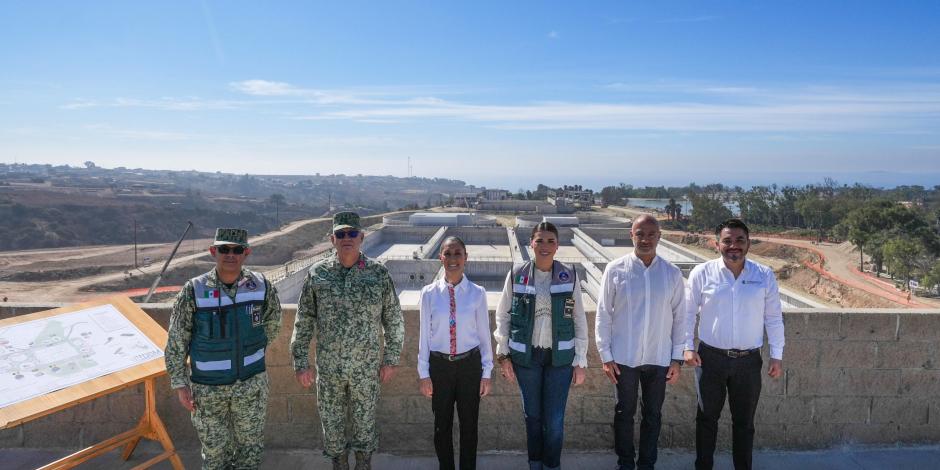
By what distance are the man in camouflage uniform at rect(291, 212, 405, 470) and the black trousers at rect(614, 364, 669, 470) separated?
4.20 ft

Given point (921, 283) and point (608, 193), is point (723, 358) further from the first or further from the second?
point (608, 193)

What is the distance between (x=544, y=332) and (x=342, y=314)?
107 cm

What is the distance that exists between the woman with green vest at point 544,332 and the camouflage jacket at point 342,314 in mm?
639

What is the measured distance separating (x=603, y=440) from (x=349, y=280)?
2082 millimetres

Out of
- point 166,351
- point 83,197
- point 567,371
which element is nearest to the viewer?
point 166,351

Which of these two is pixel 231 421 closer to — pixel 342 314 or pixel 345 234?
pixel 342 314

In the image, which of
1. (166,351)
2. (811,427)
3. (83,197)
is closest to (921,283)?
(811,427)

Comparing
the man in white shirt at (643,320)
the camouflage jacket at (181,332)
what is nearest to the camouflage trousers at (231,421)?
the camouflage jacket at (181,332)

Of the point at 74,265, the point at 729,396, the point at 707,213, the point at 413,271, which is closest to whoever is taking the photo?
the point at 729,396

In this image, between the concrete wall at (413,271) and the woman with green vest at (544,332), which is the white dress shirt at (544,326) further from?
the concrete wall at (413,271)

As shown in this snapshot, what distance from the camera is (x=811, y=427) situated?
364 cm

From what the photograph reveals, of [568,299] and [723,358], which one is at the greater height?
[568,299]

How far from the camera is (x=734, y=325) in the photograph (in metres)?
2.92

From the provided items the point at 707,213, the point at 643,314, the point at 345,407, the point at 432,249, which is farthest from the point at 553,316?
the point at 707,213
